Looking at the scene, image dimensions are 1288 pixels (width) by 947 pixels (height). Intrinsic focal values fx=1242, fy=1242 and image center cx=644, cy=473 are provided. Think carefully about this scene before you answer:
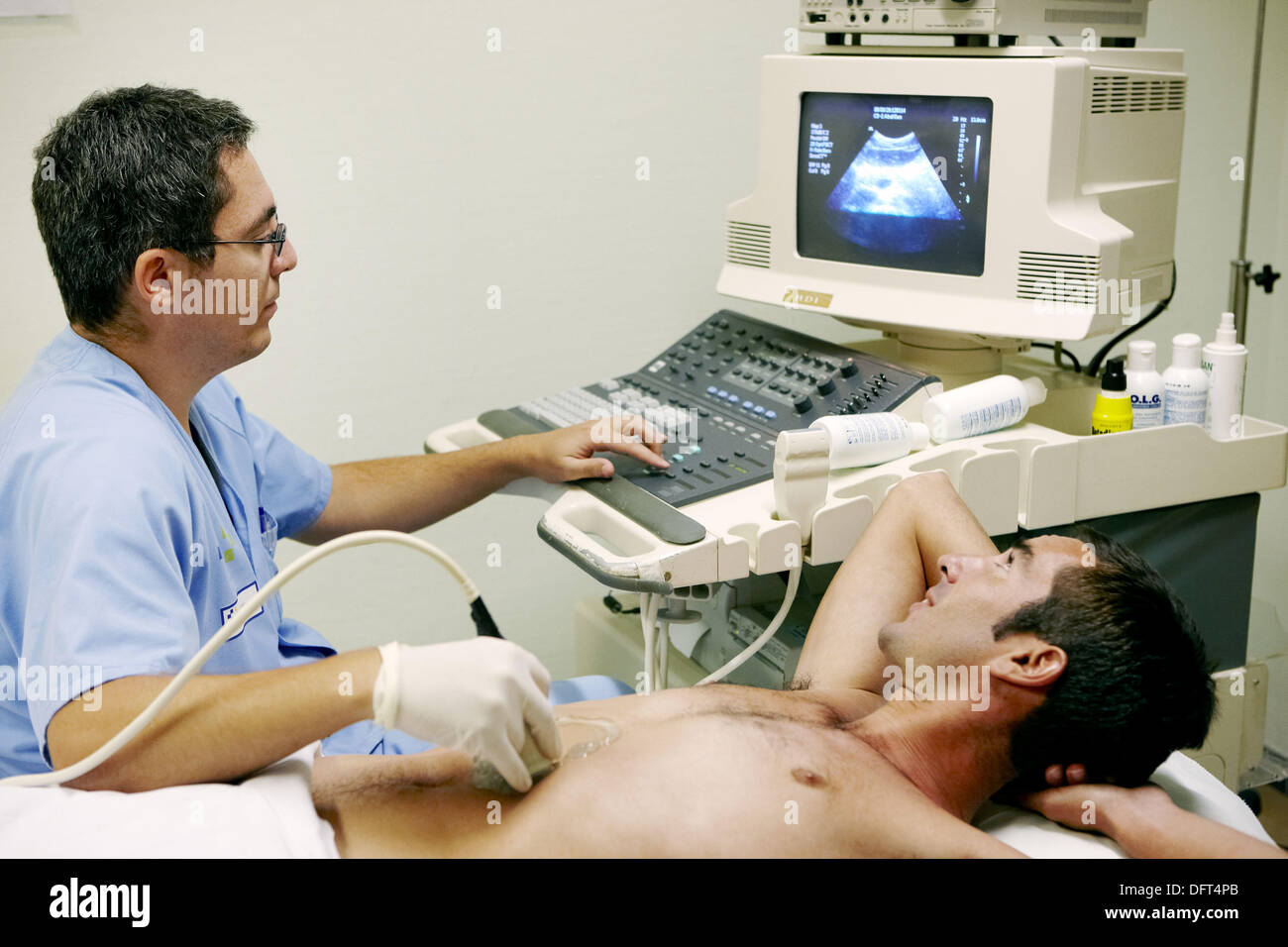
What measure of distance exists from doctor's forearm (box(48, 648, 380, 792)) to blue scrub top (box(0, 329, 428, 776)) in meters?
0.03

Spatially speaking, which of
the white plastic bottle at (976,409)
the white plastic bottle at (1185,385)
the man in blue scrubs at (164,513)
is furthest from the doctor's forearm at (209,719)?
the white plastic bottle at (1185,385)

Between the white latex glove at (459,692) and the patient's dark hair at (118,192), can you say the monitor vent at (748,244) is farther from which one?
the white latex glove at (459,692)

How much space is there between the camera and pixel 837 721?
1.41m

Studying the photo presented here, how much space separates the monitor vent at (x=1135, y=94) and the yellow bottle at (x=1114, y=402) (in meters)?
0.38

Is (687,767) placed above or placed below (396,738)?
above

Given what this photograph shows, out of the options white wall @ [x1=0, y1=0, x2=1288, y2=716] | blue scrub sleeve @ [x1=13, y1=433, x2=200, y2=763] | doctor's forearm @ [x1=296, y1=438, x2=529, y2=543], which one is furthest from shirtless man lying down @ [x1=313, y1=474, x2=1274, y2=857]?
white wall @ [x1=0, y1=0, x2=1288, y2=716]

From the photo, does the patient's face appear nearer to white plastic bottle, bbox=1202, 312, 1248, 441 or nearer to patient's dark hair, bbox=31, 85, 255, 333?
white plastic bottle, bbox=1202, 312, 1248, 441

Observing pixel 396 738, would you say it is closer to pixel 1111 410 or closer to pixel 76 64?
pixel 1111 410

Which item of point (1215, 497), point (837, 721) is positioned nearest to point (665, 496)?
point (837, 721)

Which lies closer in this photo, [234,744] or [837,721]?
[234,744]

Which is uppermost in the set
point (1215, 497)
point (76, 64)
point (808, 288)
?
point (76, 64)

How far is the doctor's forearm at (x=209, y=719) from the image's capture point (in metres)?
1.10

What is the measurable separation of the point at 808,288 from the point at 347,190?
3.05 feet
